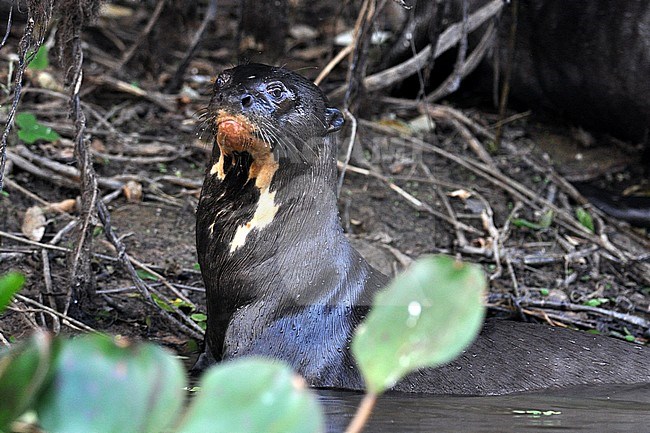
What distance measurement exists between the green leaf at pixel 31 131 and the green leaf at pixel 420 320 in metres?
3.52

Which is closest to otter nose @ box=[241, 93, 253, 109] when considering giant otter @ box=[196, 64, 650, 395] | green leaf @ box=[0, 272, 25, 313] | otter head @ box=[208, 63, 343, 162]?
otter head @ box=[208, 63, 343, 162]

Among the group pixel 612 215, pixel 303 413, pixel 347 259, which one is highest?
pixel 303 413

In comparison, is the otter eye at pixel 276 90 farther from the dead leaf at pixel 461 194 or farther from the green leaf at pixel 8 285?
the dead leaf at pixel 461 194

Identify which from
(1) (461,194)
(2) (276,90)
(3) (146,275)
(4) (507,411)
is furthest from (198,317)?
(1) (461,194)

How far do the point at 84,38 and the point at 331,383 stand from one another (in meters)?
3.83

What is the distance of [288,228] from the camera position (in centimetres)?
304

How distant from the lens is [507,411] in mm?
2674

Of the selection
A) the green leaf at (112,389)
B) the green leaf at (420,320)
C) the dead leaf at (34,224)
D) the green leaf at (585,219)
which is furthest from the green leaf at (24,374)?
the green leaf at (585,219)

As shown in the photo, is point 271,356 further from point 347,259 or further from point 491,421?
point 491,421

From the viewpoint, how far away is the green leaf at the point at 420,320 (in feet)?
3.58

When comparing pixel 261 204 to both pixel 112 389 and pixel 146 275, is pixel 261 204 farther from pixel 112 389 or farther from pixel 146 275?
pixel 112 389

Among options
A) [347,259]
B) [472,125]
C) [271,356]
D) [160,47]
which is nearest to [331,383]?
[271,356]

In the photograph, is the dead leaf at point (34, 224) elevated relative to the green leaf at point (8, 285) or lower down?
lower down

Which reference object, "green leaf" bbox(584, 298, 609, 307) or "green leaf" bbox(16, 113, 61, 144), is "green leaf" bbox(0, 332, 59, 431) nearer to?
"green leaf" bbox(584, 298, 609, 307)
